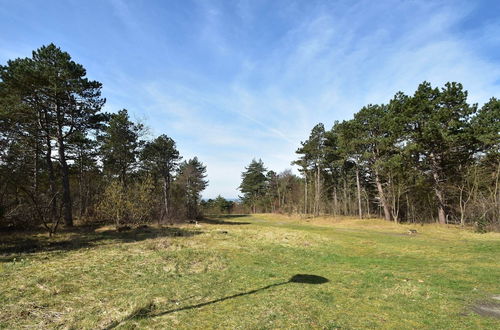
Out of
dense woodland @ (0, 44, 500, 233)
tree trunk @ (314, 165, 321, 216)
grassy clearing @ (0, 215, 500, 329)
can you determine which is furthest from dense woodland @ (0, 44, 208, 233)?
tree trunk @ (314, 165, 321, 216)

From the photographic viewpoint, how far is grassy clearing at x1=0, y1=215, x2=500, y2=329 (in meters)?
4.51

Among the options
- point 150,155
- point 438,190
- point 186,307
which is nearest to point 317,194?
point 438,190

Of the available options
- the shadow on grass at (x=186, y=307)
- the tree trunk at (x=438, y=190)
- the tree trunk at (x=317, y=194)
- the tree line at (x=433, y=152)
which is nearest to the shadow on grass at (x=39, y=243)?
the shadow on grass at (x=186, y=307)

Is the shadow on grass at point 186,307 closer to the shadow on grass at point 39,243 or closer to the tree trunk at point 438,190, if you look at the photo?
the shadow on grass at point 39,243

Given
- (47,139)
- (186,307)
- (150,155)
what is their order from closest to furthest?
(186,307) < (47,139) < (150,155)

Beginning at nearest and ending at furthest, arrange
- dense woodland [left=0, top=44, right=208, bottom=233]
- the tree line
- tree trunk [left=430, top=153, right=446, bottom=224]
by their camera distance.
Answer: dense woodland [left=0, top=44, right=208, bottom=233], the tree line, tree trunk [left=430, top=153, right=446, bottom=224]

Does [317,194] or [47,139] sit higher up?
[47,139]

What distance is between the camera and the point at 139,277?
7.00 metres

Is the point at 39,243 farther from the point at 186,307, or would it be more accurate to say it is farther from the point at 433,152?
the point at 433,152

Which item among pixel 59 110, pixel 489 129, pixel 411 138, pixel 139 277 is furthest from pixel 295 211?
pixel 139 277

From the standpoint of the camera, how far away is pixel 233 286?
6.60m

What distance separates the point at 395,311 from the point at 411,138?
946 inches

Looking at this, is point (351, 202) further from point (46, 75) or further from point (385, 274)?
point (46, 75)

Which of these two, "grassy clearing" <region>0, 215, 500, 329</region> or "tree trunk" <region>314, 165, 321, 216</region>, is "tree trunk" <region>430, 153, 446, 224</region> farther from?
"tree trunk" <region>314, 165, 321, 216</region>
